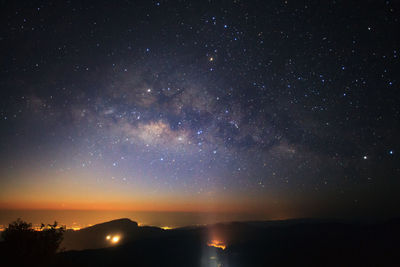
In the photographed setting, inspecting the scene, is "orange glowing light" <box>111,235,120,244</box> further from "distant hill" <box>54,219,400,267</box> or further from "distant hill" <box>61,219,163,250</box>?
"distant hill" <box>54,219,400,267</box>

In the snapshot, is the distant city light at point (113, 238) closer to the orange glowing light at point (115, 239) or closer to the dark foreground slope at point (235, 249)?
the orange glowing light at point (115, 239)

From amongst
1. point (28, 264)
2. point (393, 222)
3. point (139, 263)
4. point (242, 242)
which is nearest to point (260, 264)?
point (242, 242)

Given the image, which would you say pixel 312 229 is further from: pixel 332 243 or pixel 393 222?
pixel 393 222

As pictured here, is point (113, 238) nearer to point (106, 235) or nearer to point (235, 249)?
point (106, 235)

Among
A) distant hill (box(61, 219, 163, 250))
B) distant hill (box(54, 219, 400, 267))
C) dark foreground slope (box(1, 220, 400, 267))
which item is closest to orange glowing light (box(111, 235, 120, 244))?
distant hill (box(61, 219, 163, 250))

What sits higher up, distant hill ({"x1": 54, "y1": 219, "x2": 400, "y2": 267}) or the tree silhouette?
the tree silhouette

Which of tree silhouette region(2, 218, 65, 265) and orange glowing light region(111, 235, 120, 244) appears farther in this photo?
orange glowing light region(111, 235, 120, 244)

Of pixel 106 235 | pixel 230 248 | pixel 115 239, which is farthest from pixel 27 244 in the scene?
pixel 230 248

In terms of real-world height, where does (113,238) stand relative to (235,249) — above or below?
above

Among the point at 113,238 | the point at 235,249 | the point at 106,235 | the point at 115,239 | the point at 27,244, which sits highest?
the point at 27,244

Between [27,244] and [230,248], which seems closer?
[27,244]
